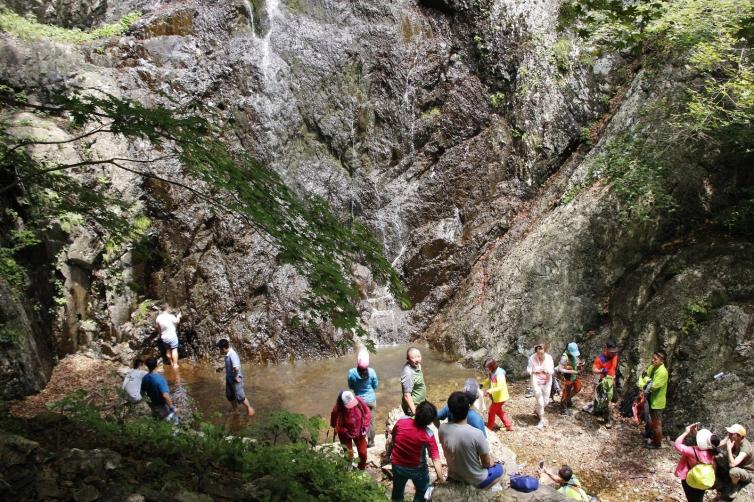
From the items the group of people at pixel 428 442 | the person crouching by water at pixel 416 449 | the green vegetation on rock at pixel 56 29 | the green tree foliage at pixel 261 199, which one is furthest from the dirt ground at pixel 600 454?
the green vegetation on rock at pixel 56 29

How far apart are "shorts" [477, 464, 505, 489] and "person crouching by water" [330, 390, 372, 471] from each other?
1.95 metres

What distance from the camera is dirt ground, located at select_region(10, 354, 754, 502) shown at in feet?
22.6

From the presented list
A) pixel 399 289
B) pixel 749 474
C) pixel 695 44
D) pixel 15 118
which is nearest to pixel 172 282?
pixel 15 118

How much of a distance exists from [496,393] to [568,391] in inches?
70.1

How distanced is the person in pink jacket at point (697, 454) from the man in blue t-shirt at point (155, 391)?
22.7 ft

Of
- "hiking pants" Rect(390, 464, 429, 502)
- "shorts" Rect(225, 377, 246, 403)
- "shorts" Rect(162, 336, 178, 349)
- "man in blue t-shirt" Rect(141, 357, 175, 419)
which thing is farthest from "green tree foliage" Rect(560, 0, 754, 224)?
"shorts" Rect(162, 336, 178, 349)

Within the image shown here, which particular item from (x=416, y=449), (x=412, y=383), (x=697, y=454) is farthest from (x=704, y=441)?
(x=412, y=383)

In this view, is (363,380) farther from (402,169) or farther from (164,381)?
(402,169)

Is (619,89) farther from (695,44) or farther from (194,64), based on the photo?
(194,64)

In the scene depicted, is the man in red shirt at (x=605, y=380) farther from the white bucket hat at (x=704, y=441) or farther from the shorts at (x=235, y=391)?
the shorts at (x=235, y=391)

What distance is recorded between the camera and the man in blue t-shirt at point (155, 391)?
23.3 ft

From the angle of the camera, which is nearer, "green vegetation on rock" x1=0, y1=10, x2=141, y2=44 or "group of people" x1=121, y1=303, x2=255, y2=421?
"group of people" x1=121, y1=303, x2=255, y2=421

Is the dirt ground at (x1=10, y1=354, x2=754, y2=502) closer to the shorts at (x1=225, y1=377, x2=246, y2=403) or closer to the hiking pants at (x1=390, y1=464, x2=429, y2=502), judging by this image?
the shorts at (x1=225, y1=377, x2=246, y2=403)

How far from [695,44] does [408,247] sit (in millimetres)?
8896
